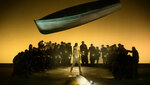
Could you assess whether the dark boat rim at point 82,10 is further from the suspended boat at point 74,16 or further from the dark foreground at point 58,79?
the dark foreground at point 58,79

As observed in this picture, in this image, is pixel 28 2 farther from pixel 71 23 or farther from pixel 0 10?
pixel 71 23

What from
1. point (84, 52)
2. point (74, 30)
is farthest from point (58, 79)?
point (74, 30)

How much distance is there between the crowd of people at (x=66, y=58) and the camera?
7621 millimetres

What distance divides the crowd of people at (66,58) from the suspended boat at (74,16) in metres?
2.32

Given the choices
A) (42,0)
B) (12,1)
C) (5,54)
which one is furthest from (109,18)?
(5,54)

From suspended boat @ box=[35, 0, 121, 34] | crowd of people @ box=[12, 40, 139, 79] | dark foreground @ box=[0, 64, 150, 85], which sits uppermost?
suspended boat @ box=[35, 0, 121, 34]

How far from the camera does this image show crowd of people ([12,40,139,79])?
7621mm

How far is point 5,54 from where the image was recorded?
12469mm

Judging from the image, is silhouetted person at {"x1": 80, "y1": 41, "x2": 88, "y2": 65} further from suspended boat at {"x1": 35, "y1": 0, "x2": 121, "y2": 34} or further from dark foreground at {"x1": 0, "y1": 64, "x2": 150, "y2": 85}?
suspended boat at {"x1": 35, "y1": 0, "x2": 121, "y2": 34}

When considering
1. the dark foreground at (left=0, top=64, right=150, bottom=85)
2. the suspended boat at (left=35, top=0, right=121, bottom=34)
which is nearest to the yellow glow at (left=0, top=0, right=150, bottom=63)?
the dark foreground at (left=0, top=64, right=150, bottom=85)

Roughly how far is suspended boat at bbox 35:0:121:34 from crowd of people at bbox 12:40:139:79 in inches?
91.1

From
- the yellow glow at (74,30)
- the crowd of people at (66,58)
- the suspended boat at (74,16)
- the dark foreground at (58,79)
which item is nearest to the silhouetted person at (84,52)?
the crowd of people at (66,58)

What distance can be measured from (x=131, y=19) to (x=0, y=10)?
8.16 metres

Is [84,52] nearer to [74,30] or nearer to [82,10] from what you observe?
[74,30]
